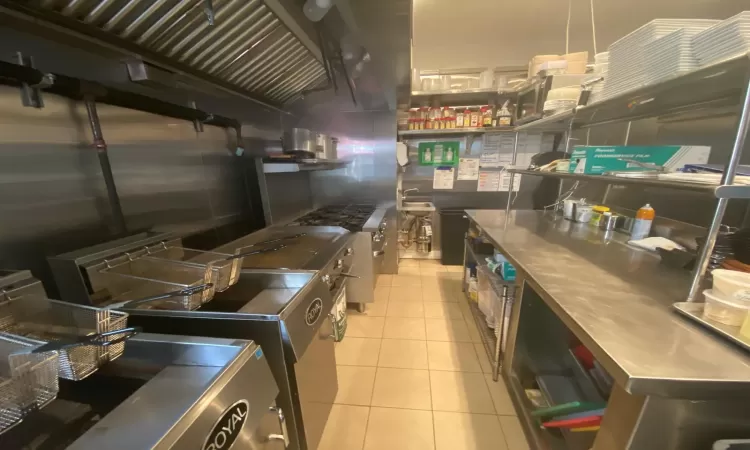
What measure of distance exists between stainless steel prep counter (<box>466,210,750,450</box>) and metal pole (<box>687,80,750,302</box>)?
0.33 feet

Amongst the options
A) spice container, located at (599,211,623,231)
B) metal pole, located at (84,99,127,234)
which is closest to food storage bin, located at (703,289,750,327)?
spice container, located at (599,211,623,231)

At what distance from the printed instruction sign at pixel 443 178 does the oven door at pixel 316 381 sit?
7.77 ft

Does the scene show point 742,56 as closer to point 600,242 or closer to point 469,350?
point 600,242

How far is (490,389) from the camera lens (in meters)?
1.44

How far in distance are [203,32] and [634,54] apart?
1669mm

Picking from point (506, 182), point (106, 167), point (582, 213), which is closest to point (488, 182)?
point (506, 182)

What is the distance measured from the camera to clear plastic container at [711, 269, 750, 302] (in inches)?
23.7

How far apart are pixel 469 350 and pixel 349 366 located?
0.78 metres

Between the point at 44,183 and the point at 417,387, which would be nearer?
the point at 44,183

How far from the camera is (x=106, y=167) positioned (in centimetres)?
96

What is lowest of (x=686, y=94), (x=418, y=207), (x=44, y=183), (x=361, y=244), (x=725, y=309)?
(x=361, y=244)

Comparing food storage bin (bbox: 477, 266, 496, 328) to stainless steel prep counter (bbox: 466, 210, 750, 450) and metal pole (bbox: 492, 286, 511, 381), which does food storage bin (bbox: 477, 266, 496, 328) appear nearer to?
metal pole (bbox: 492, 286, 511, 381)

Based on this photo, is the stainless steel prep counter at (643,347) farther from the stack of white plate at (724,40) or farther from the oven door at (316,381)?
the oven door at (316,381)

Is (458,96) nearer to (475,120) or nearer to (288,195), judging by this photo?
(475,120)
